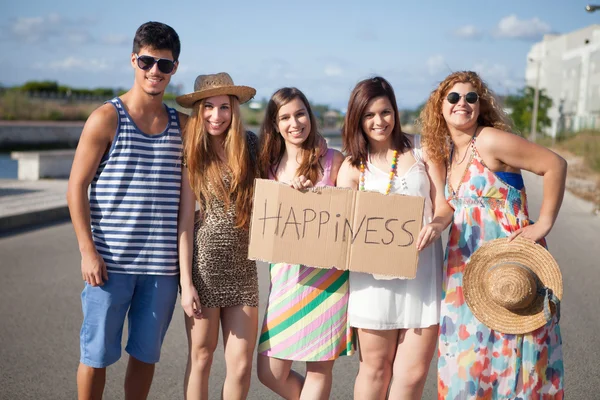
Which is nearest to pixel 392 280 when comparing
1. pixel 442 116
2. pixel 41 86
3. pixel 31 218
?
pixel 442 116

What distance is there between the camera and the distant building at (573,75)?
65188 mm

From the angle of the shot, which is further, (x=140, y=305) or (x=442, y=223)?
(x=140, y=305)

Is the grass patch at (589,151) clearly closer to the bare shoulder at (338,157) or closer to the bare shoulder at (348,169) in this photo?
the bare shoulder at (338,157)

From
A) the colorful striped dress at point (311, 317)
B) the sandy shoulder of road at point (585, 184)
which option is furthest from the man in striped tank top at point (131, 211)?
the sandy shoulder of road at point (585, 184)

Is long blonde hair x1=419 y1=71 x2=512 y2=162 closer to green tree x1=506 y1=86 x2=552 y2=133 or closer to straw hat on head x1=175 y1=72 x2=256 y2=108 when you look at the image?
straw hat on head x1=175 y1=72 x2=256 y2=108

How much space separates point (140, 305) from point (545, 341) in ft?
7.08

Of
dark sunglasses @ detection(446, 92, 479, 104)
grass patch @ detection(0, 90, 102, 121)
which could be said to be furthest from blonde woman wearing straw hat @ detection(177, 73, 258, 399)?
grass patch @ detection(0, 90, 102, 121)

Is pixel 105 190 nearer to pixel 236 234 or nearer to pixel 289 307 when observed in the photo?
pixel 236 234

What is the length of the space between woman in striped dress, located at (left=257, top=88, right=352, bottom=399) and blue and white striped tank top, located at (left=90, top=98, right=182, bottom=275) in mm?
593

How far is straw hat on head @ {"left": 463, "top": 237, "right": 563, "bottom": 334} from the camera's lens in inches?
132

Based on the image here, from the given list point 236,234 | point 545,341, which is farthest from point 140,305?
point 545,341

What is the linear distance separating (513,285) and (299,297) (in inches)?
45.0

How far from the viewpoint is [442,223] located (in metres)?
3.56

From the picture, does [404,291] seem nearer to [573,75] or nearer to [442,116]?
[442,116]
